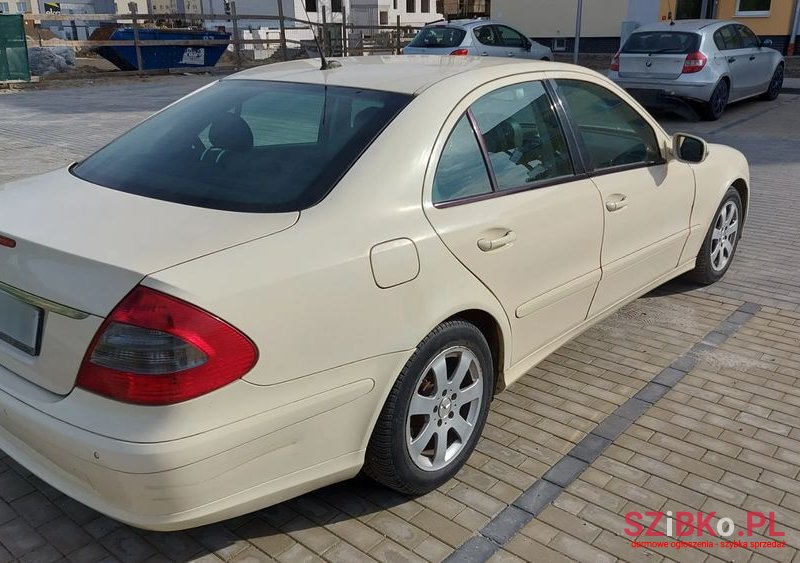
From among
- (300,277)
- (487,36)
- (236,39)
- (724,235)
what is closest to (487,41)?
(487,36)

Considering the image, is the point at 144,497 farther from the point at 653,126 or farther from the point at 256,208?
the point at 653,126

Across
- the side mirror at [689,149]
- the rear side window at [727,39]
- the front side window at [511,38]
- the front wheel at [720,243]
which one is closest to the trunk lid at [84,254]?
the side mirror at [689,149]

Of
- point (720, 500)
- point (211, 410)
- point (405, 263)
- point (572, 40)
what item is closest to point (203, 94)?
point (405, 263)

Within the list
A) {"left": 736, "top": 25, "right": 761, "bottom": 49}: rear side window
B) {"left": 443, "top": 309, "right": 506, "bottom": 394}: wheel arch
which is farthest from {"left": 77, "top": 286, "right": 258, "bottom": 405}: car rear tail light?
{"left": 736, "top": 25, "right": 761, "bottom": 49}: rear side window

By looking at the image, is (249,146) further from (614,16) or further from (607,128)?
(614,16)

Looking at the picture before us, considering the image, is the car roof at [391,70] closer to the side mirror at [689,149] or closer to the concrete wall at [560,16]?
the side mirror at [689,149]

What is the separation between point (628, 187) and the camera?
389 cm

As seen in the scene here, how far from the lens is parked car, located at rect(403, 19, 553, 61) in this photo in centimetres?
1653

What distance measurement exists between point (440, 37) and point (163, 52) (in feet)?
41.0

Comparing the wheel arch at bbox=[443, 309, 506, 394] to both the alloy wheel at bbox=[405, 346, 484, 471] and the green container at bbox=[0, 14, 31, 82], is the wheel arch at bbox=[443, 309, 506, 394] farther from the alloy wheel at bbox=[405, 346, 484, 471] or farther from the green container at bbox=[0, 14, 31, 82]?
the green container at bbox=[0, 14, 31, 82]

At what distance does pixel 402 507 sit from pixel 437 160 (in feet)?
4.43

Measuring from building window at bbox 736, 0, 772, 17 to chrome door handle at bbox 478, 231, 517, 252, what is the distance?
22230mm

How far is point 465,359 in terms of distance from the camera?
117 inches

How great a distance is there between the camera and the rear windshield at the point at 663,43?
12625 millimetres
